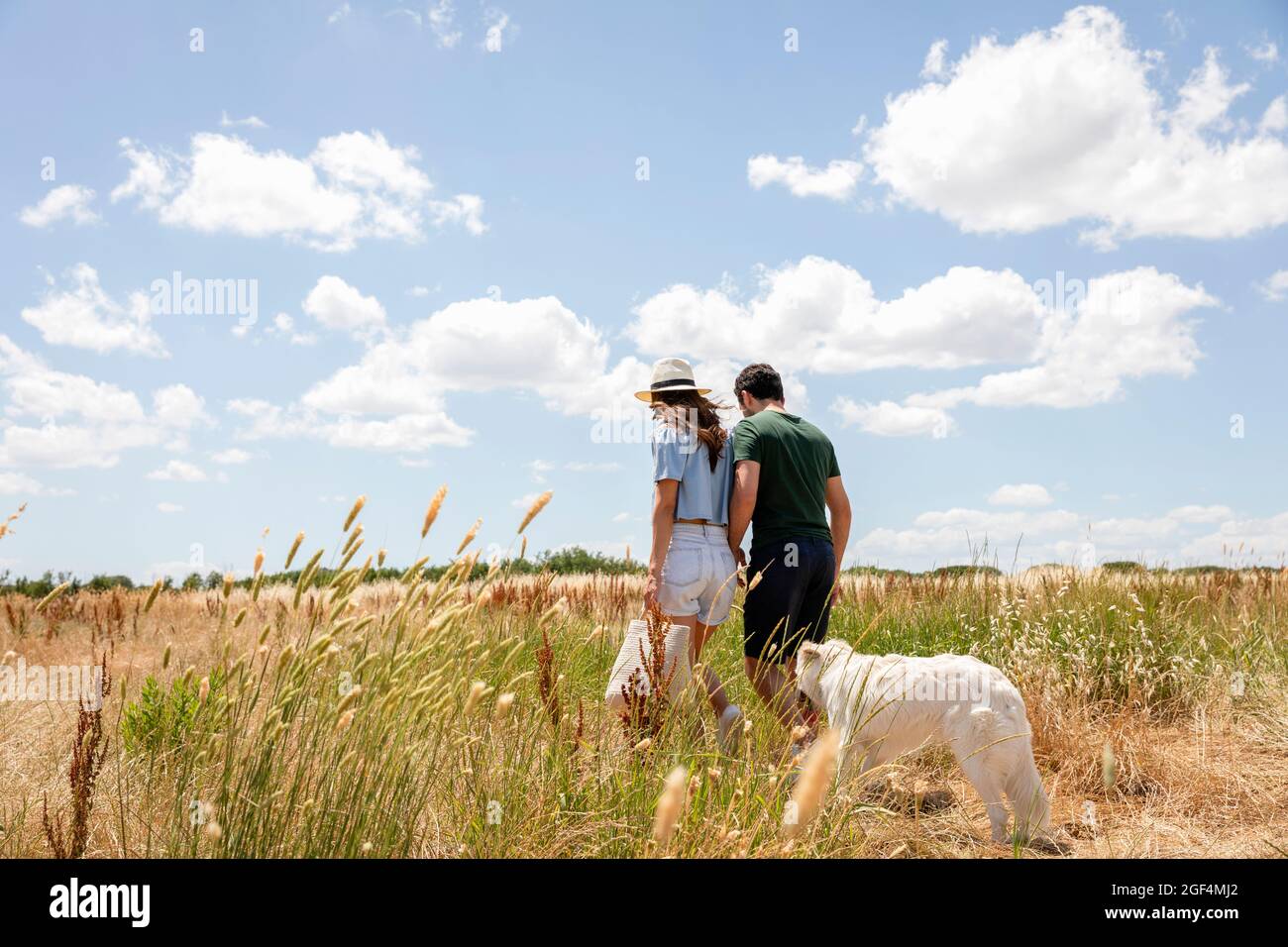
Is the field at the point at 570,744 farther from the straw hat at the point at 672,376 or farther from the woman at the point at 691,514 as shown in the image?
the straw hat at the point at 672,376

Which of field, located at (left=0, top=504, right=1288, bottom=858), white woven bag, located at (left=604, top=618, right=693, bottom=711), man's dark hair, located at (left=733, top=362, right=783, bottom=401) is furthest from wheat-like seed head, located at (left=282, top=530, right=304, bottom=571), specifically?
man's dark hair, located at (left=733, top=362, right=783, bottom=401)

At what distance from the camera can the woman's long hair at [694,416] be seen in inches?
177

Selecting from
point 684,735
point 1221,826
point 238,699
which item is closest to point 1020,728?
point 1221,826

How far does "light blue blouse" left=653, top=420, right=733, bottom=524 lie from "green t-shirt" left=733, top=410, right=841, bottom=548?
0.75 feet

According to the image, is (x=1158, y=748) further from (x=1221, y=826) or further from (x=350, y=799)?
(x=350, y=799)

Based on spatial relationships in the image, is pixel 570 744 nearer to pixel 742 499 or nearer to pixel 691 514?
pixel 691 514

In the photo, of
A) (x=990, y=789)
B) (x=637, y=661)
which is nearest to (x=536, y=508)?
(x=637, y=661)

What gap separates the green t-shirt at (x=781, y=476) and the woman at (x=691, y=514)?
6.6 inches

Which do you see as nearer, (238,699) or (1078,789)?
(238,699)

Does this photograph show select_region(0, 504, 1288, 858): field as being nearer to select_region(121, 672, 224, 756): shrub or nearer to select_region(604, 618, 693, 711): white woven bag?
select_region(121, 672, 224, 756): shrub

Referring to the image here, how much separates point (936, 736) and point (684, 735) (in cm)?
163

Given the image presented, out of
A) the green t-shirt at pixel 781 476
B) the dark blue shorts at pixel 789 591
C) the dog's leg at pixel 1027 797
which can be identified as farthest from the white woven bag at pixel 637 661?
the dog's leg at pixel 1027 797

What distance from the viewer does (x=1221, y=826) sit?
4266mm

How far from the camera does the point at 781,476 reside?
4539 millimetres
